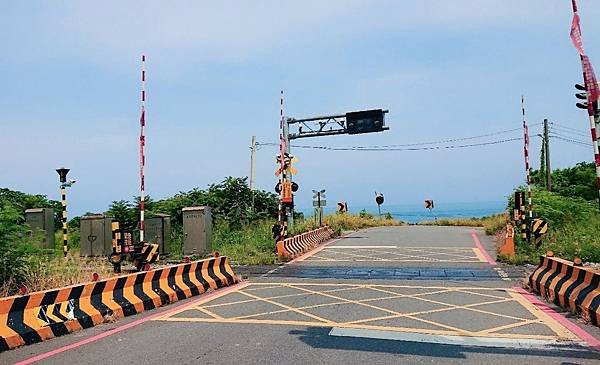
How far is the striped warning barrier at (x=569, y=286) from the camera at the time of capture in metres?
7.99

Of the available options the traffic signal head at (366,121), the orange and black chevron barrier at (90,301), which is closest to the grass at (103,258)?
the orange and black chevron barrier at (90,301)

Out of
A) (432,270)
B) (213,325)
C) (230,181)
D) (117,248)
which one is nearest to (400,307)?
(213,325)

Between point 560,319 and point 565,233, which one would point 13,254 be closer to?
point 560,319

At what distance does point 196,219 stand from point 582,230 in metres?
10.9

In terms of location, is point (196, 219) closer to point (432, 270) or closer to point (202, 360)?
point (432, 270)

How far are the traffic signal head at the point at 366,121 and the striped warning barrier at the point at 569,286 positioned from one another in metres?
21.5

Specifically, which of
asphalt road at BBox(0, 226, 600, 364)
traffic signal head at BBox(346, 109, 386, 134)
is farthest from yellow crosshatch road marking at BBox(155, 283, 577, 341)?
traffic signal head at BBox(346, 109, 386, 134)

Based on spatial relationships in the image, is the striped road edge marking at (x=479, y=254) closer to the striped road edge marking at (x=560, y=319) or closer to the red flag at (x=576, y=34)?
the striped road edge marking at (x=560, y=319)

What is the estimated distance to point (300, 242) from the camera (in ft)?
61.9

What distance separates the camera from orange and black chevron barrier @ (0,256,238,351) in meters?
6.99

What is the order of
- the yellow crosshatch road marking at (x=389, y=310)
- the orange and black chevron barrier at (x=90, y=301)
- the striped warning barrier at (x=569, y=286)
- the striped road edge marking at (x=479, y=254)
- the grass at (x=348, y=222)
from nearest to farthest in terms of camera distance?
the orange and black chevron barrier at (x=90, y=301), the yellow crosshatch road marking at (x=389, y=310), the striped warning barrier at (x=569, y=286), the striped road edge marking at (x=479, y=254), the grass at (x=348, y=222)

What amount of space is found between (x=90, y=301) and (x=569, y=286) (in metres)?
7.12

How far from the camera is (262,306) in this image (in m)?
9.43

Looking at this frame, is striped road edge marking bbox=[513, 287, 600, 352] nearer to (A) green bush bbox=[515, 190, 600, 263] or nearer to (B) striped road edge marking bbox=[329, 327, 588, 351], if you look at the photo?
(B) striped road edge marking bbox=[329, 327, 588, 351]
